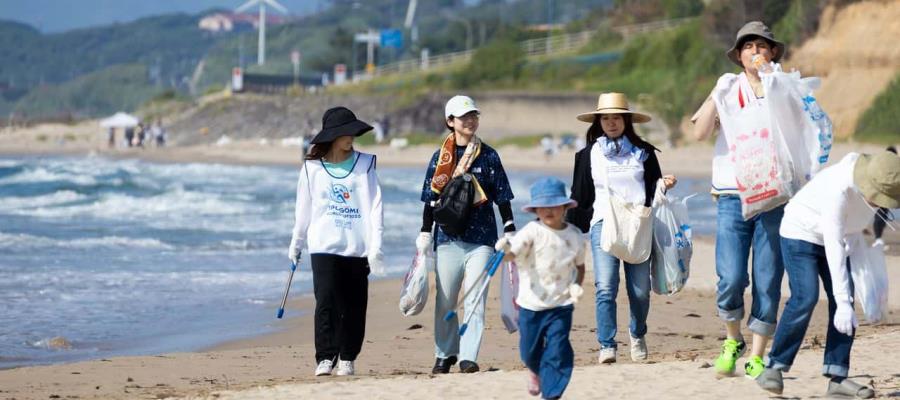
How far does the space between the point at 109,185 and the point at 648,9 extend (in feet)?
166

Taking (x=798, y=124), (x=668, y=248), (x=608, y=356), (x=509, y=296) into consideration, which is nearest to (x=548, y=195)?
(x=509, y=296)

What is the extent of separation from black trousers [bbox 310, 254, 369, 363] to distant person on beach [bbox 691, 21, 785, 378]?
1852 mm

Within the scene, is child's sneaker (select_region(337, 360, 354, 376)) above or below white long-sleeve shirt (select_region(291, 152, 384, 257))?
below

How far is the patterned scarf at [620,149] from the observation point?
8.06 m

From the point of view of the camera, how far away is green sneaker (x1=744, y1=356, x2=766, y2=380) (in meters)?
7.11

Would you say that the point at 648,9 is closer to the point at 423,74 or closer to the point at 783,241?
the point at 423,74

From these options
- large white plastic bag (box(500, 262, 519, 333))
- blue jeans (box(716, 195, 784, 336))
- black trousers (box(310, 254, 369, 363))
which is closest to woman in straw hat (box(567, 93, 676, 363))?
blue jeans (box(716, 195, 784, 336))

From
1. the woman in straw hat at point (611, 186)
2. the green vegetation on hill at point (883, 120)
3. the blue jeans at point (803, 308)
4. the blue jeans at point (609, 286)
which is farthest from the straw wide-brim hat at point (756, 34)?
the green vegetation on hill at point (883, 120)

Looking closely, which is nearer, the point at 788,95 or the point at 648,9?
the point at 788,95

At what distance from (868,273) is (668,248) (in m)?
1.60

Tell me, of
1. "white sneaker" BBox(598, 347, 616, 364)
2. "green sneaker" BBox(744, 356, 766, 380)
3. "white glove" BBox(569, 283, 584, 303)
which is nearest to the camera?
"white glove" BBox(569, 283, 584, 303)

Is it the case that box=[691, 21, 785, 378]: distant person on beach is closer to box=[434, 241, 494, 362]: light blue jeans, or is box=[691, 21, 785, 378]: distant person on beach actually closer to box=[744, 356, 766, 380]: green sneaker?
box=[744, 356, 766, 380]: green sneaker

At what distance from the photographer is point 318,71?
126m

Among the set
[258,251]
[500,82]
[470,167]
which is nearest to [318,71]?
[500,82]
